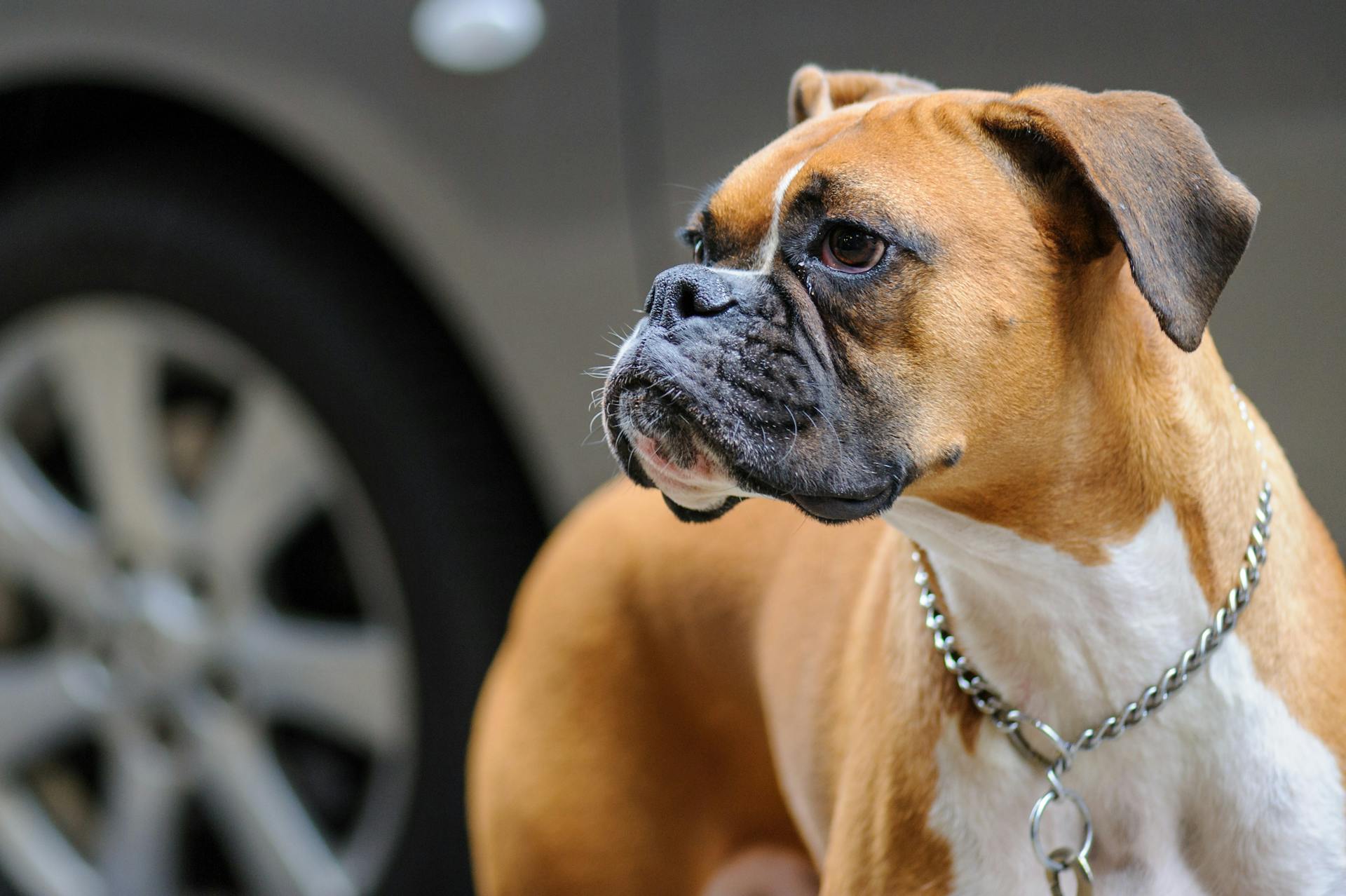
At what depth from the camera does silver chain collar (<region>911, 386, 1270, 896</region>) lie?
5.80ft

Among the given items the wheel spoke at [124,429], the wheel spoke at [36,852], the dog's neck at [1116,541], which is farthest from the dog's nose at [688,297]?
the wheel spoke at [36,852]

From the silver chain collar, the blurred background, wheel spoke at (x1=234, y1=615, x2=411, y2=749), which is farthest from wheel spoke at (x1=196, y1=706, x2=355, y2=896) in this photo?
the silver chain collar

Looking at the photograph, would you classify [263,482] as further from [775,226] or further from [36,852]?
[775,226]

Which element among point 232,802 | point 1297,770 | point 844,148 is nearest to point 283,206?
point 232,802

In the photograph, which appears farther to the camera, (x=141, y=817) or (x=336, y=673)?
(x=141, y=817)

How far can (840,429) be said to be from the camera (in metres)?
1.69

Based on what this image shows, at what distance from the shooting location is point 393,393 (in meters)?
3.04

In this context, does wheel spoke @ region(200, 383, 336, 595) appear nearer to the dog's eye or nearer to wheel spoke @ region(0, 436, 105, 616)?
wheel spoke @ region(0, 436, 105, 616)

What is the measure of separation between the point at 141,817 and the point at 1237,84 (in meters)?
2.73

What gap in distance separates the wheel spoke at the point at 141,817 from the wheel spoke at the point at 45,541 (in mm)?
339

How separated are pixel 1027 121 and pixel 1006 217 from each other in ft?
0.37

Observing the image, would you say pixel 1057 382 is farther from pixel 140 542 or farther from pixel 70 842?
pixel 70 842

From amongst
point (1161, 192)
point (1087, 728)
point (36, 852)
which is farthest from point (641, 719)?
point (36, 852)

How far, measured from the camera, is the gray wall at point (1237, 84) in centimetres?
212
